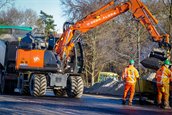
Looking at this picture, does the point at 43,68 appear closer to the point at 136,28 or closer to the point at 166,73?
the point at 166,73

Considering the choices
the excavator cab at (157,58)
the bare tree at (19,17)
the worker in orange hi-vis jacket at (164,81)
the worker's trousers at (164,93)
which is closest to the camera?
the worker's trousers at (164,93)

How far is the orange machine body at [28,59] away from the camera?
20.6 metres

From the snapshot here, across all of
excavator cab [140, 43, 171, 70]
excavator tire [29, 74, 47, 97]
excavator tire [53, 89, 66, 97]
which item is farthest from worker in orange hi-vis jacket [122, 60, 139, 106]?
excavator tire [53, 89, 66, 97]

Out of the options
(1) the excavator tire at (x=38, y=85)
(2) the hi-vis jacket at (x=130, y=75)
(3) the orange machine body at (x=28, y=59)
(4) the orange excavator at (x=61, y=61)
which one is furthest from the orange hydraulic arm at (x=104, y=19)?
(2) the hi-vis jacket at (x=130, y=75)

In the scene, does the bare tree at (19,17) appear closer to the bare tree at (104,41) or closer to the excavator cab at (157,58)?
the bare tree at (104,41)

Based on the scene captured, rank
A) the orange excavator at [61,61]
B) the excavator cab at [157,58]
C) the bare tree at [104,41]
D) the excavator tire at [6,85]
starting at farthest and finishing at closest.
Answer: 1. the bare tree at [104,41]
2. the excavator tire at [6,85]
3. the orange excavator at [61,61]
4. the excavator cab at [157,58]

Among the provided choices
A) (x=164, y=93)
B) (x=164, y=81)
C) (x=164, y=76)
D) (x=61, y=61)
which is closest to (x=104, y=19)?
(x=61, y=61)

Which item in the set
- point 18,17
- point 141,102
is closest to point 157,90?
point 141,102

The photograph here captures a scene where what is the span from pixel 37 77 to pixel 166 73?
6.14m

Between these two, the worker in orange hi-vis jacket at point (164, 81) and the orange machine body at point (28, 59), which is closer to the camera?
the worker in orange hi-vis jacket at point (164, 81)

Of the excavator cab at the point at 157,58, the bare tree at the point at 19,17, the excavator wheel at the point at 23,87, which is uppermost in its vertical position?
the bare tree at the point at 19,17

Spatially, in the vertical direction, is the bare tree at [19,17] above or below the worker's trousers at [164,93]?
above

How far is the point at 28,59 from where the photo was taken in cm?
2066

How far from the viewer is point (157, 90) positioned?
17.4 m
